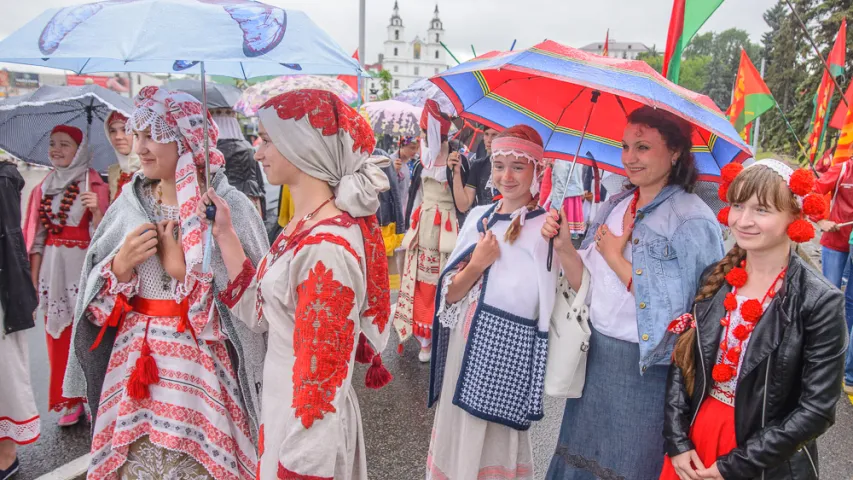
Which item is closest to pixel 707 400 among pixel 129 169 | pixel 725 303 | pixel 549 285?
pixel 725 303

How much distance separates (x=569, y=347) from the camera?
2.34 metres

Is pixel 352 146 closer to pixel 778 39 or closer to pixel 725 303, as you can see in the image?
pixel 725 303

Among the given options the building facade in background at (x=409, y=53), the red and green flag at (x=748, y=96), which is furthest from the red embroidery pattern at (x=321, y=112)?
the building facade in background at (x=409, y=53)

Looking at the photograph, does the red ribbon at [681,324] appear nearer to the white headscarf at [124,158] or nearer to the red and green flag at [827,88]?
the white headscarf at [124,158]

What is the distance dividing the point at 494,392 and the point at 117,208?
74.4 inches

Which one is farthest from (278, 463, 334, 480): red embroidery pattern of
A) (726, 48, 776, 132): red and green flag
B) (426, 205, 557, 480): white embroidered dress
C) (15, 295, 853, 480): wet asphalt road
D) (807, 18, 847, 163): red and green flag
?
(726, 48, 776, 132): red and green flag

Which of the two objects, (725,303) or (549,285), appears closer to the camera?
(725,303)

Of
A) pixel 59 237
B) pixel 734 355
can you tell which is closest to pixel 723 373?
pixel 734 355

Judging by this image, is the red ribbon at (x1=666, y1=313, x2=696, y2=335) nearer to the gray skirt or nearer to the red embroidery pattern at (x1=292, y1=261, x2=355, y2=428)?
the gray skirt

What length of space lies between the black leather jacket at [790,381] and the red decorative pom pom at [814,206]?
0.68ft

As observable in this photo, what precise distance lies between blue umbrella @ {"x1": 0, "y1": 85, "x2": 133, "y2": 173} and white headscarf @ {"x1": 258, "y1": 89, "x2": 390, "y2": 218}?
2.11m

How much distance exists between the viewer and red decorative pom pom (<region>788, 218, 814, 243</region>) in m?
1.84

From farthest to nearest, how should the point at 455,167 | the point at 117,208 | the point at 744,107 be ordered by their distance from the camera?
the point at 744,107 → the point at 455,167 → the point at 117,208

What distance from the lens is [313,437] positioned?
1.56m
